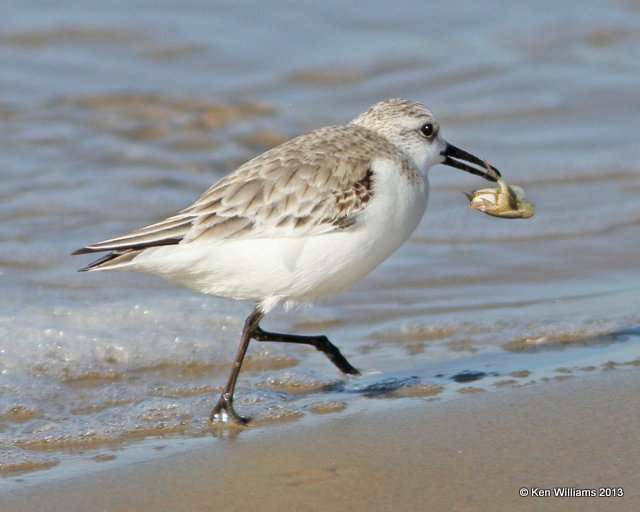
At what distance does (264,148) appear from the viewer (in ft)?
38.1

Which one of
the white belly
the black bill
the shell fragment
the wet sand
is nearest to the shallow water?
the wet sand

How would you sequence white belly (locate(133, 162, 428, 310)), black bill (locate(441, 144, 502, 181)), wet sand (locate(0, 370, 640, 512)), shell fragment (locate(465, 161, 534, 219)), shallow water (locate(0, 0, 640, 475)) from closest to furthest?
wet sand (locate(0, 370, 640, 512)) → white belly (locate(133, 162, 428, 310)) → shallow water (locate(0, 0, 640, 475)) → shell fragment (locate(465, 161, 534, 219)) → black bill (locate(441, 144, 502, 181))

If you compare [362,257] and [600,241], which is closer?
[362,257]

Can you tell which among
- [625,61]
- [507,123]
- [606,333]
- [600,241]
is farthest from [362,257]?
[625,61]

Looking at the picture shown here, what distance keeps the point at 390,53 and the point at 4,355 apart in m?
7.69

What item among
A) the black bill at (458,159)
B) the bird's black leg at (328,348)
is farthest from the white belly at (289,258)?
the black bill at (458,159)

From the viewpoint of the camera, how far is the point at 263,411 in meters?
6.24

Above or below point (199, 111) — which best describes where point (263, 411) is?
below

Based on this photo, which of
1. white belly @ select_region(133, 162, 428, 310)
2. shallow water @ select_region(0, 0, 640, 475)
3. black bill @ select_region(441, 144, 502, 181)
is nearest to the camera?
white belly @ select_region(133, 162, 428, 310)

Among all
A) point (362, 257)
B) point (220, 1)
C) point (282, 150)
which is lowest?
point (362, 257)

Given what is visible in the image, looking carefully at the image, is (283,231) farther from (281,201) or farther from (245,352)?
(245,352)

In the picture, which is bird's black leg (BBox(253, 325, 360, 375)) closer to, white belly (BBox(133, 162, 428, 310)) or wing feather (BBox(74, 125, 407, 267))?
white belly (BBox(133, 162, 428, 310))

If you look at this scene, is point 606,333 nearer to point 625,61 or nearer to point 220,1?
point 625,61

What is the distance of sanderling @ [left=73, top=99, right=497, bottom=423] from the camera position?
239 inches
